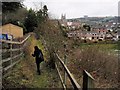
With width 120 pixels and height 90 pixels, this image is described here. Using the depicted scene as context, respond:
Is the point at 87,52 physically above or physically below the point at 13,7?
below

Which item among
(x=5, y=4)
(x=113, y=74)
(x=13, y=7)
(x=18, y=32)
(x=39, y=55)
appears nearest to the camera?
(x=39, y=55)

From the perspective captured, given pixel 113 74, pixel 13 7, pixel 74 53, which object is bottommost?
pixel 113 74

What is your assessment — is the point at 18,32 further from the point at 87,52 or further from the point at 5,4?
the point at 87,52

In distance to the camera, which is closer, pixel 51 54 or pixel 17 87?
pixel 17 87

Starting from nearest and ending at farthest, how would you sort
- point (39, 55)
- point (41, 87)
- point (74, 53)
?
1. point (41, 87)
2. point (39, 55)
3. point (74, 53)

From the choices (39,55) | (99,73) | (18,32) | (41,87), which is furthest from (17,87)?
(18,32)

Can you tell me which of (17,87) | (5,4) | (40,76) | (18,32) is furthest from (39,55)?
(18,32)

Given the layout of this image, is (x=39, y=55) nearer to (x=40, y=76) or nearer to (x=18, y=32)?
(x=40, y=76)

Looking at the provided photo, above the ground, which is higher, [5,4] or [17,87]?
[5,4]

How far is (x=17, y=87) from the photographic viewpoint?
8047mm

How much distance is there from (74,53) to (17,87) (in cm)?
868

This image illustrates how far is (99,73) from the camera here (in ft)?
50.5

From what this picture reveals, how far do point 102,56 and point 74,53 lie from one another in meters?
1.61

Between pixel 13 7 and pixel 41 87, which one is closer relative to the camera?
pixel 41 87
